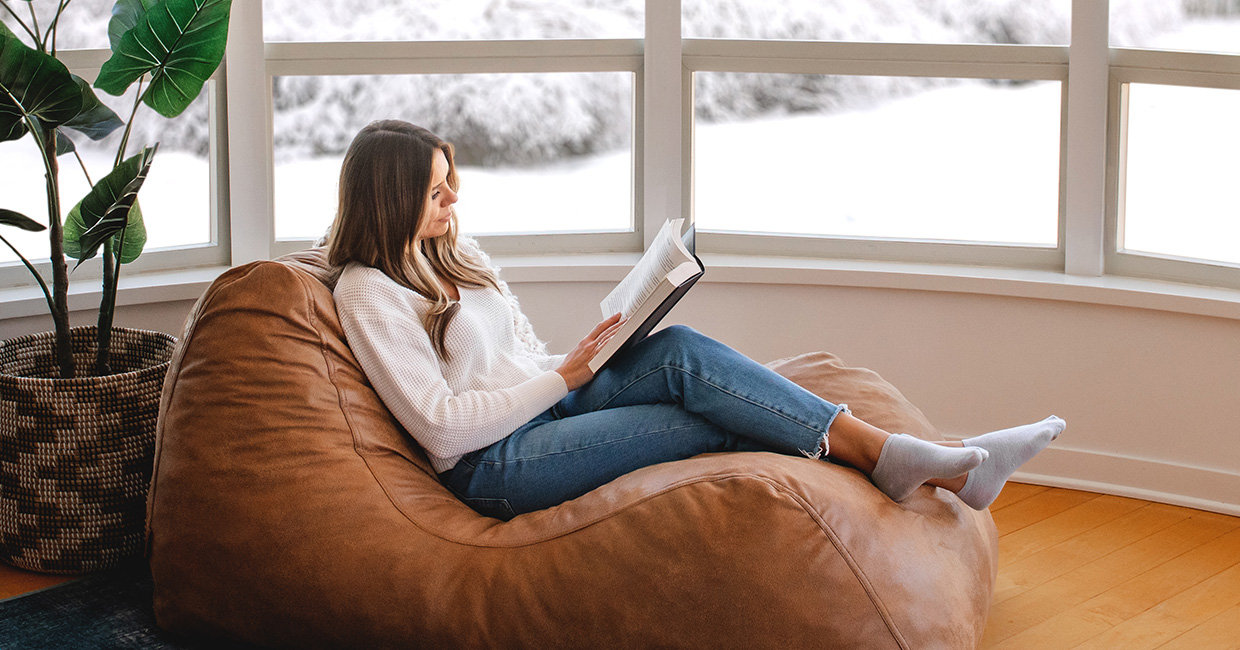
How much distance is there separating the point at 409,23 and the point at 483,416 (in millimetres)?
1749

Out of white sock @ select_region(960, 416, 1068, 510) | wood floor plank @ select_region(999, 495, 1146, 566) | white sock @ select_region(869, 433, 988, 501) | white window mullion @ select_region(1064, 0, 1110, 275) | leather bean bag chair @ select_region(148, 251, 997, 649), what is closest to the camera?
leather bean bag chair @ select_region(148, 251, 997, 649)

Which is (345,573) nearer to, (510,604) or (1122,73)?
(510,604)

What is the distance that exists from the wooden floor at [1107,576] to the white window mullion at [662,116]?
1.33 m

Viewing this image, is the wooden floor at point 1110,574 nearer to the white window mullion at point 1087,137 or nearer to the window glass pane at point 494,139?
the white window mullion at point 1087,137

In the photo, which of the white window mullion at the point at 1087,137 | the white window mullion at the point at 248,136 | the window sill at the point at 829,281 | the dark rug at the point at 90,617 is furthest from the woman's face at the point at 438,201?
the white window mullion at the point at 1087,137

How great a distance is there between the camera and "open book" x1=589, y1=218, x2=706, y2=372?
2152 mm

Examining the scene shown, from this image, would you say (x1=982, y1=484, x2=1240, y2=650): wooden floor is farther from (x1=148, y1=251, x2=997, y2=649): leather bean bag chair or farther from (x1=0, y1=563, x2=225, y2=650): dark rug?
(x1=0, y1=563, x2=225, y2=650): dark rug

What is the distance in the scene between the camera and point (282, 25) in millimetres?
3471

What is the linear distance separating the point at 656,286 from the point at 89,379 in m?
1.34

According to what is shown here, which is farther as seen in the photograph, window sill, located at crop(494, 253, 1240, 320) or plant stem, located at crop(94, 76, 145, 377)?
window sill, located at crop(494, 253, 1240, 320)

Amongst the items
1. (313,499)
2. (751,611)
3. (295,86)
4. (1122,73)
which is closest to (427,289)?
(313,499)

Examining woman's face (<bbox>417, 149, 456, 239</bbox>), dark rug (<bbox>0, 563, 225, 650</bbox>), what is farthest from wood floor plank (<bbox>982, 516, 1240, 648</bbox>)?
dark rug (<bbox>0, 563, 225, 650</bbox>)

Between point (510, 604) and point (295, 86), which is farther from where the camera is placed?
point (295, 86)

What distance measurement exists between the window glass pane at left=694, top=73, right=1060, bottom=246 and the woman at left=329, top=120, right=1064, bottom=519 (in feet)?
4.64
